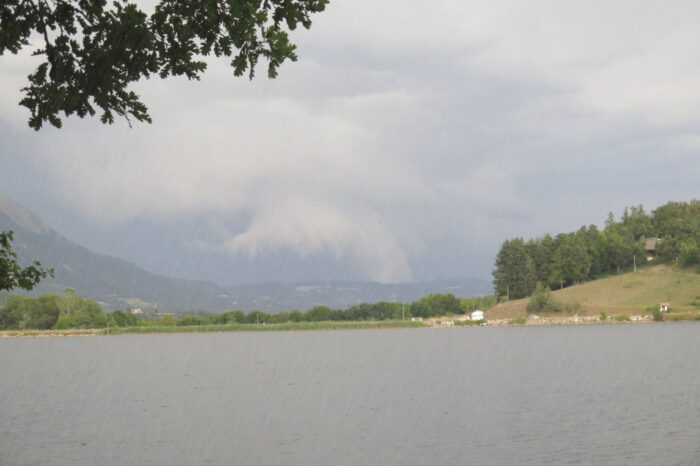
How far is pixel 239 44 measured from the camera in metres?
12.1

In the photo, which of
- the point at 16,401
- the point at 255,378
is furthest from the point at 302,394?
the point at 16,401

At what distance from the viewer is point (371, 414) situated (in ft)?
147

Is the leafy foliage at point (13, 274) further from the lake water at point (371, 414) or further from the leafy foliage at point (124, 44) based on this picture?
the lake water at point (371, 414)

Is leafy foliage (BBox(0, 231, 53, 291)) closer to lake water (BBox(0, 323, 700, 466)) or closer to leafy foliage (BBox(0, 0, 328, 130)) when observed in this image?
leafy foliage (BBox(0, 0, 328, 130))

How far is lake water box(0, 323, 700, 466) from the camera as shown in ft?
108

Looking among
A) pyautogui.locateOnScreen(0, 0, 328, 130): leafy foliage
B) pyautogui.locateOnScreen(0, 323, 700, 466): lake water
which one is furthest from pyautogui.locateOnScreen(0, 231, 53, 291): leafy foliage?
pyautogui.locateOnScreen(0, 323, 700, 466): lake water

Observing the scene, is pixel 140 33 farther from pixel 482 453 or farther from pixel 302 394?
pixel 302 394

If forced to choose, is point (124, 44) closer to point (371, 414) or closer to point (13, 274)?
point (13, 274)

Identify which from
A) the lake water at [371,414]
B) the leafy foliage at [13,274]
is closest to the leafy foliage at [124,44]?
the leafy foliage at [13,274]

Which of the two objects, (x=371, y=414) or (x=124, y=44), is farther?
(x=371, y=414)

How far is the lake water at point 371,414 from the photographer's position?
32.9 m

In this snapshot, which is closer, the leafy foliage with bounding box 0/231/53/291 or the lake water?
the leafy foliage with bounding box 0/231/53/291

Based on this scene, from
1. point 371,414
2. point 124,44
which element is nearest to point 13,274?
point 124,44

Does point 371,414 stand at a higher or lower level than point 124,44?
lower
